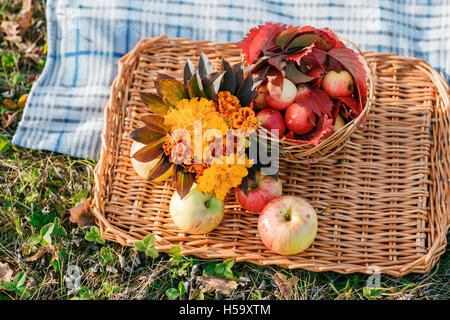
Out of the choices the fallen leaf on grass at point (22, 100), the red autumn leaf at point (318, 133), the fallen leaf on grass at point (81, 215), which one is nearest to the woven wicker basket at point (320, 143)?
the red autumn leaf at point (318, 133)

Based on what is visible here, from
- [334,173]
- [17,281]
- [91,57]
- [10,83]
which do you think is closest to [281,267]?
[334,173]

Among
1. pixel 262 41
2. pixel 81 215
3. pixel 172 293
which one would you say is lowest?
pixel 172 293

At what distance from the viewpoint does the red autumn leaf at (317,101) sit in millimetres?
1329

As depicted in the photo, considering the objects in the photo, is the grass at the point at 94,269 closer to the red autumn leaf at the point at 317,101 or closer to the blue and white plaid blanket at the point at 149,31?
the blue and white plaid blanket at the point at 149,31

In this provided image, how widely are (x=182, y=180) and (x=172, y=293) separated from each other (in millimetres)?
418

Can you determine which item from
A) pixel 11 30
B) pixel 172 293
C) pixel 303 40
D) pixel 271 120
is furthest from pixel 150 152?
pixel 11 30

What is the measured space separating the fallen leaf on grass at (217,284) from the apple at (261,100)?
23.7 inches

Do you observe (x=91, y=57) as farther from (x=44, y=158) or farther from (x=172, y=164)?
(x=172, y=164)

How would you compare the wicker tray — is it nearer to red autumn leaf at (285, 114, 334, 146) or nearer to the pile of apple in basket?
the pile of apple in basket

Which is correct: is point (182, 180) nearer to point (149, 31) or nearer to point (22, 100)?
point (149, 31)

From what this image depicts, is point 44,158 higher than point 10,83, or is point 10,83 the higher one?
point 10,83

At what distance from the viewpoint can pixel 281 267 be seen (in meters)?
1.46

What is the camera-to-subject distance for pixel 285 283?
144cm
